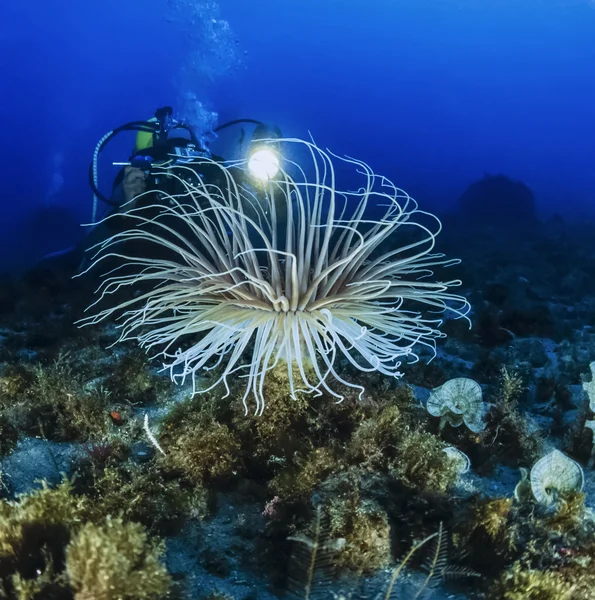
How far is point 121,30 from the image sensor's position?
9412cm

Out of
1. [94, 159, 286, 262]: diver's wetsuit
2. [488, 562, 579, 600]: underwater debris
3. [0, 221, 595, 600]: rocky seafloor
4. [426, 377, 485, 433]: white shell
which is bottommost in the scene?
[488, 562, 579, 600]: underwater debris

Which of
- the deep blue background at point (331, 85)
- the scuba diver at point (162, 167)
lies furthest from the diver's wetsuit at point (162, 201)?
the deep blue background at point (331, 85)

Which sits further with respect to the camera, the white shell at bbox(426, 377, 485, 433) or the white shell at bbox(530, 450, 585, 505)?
the white shell at bbox(426, 377, 485, 433)

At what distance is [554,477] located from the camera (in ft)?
11.5

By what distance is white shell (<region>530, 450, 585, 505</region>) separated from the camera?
3455 millimetres

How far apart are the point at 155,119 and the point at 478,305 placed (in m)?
7.45

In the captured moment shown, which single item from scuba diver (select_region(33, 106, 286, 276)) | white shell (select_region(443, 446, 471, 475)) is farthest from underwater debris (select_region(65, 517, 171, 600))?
scuba diver (select_region(33, 106, 286, 276))

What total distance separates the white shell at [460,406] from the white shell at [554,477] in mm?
730

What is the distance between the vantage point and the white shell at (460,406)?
165 inches

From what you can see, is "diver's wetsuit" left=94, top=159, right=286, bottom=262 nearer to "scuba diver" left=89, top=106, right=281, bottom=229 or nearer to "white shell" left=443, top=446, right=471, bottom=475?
"scuba diver" left=89, top=106, right=281, bottom=229

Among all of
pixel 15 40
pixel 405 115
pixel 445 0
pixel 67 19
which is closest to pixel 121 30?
pixel 67 19

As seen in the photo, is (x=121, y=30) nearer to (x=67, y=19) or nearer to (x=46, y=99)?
(x=67, y=19)

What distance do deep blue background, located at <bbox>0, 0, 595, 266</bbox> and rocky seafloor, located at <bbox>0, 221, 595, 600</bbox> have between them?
79.8 ft

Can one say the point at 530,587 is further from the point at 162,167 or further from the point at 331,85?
the point at 331,85
